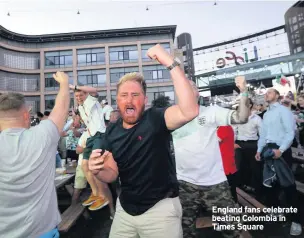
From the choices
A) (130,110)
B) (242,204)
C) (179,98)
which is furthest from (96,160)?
(242,204)

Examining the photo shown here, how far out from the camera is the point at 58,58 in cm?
3997

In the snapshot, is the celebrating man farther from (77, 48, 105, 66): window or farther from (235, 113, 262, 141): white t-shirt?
(77, 48, 105, 66): window

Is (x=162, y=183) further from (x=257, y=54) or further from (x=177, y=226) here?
(x=257, y=54)

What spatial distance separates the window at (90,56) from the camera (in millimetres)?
39656

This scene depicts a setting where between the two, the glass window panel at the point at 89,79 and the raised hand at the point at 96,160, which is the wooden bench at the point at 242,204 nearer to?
the raised hand at the point at 96,160

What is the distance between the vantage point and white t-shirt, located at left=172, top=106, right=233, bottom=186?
2.89 metres

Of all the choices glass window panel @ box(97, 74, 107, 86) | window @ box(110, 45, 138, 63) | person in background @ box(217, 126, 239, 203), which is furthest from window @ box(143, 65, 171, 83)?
person in background @ box(217, 126, 239, 203)

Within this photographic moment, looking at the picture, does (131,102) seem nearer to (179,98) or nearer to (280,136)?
(179,98)

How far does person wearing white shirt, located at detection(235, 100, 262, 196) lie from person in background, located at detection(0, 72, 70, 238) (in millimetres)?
5033

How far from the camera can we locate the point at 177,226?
6.30 ft

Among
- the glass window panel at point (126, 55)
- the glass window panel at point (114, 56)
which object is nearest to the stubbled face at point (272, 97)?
the glass window panel at point (126, 55)

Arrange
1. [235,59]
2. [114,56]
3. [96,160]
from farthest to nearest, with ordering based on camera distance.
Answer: [235,59], [114,56], [96,160]

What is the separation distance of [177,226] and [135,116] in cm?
101

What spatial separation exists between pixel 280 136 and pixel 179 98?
333 cm
